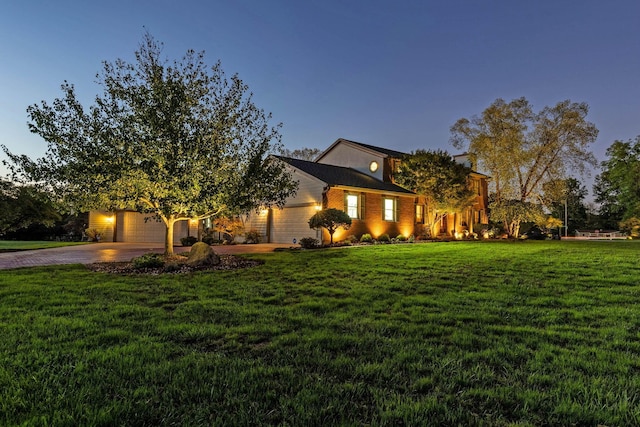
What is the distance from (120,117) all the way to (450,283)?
9407 mm

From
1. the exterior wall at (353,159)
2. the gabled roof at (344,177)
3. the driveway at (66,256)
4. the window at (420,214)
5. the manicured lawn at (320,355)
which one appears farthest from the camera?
the window at (420,214)

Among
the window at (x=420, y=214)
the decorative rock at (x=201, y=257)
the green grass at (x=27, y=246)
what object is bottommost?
the green grass at (x=27, y=246)

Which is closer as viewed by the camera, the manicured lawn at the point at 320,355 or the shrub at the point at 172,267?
the manicured lawn at the point at 320,355

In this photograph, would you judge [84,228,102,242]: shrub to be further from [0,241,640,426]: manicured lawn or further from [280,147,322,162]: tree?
[280,147,322,162]: tree

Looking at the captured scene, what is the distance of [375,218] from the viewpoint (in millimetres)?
20109

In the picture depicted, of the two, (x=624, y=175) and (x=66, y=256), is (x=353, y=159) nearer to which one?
(x=66, y=256)

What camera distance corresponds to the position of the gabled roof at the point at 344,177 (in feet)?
62.2

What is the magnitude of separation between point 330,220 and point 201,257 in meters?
7.64

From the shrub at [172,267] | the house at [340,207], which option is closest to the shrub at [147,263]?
the shrub at [172,267]

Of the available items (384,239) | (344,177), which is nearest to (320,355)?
(384,239)

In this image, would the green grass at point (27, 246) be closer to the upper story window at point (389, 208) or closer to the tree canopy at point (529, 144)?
the upper story window at point (389, 208)

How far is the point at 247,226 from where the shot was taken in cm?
2178

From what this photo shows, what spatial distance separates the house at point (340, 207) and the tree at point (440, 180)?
136 centimetres

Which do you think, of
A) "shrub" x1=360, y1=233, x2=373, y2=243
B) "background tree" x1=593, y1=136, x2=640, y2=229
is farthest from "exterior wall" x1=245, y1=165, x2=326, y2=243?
"background tree" x1=593, y1=136, x2=640, y2=229
